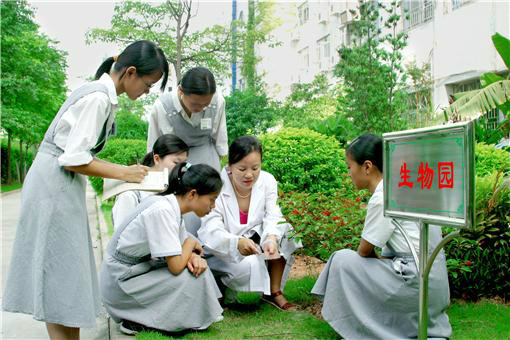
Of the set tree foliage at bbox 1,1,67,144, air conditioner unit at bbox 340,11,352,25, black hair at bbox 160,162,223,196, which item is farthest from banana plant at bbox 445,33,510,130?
tree foliage at bbox 1,1,67,144

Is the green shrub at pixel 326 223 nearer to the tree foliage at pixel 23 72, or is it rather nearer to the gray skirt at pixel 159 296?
the gray skirt at pixel 159 296

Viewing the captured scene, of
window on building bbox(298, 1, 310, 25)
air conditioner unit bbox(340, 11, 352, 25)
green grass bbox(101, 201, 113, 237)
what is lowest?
green grass bbox(101, 201, 113, 237)

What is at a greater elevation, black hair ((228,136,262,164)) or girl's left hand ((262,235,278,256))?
black hair ((228,136,262,164))

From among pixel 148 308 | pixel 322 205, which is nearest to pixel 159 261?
pixel 148 308

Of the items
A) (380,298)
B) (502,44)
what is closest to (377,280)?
(380,298)

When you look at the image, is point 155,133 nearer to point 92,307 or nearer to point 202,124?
point 202,124

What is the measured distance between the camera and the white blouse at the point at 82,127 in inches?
110

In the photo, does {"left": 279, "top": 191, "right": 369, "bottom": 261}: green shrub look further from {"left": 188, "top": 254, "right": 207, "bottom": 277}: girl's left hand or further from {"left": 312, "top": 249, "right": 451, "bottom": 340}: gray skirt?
{"left": 188, "top": 254, "right": 207, "bottom": 277}: girl's left hand

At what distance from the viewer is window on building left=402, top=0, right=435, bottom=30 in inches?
632

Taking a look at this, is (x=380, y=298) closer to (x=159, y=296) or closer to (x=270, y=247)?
(x=270, y=247)

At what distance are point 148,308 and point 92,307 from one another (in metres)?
0.77

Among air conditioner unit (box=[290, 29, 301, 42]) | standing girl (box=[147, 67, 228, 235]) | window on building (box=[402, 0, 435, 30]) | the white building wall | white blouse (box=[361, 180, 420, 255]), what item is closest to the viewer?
white blouse (box=[361, 180, 420, 255])

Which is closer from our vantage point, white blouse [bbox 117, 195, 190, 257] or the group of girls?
the group of girls

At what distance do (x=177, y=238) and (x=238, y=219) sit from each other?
890 mm
